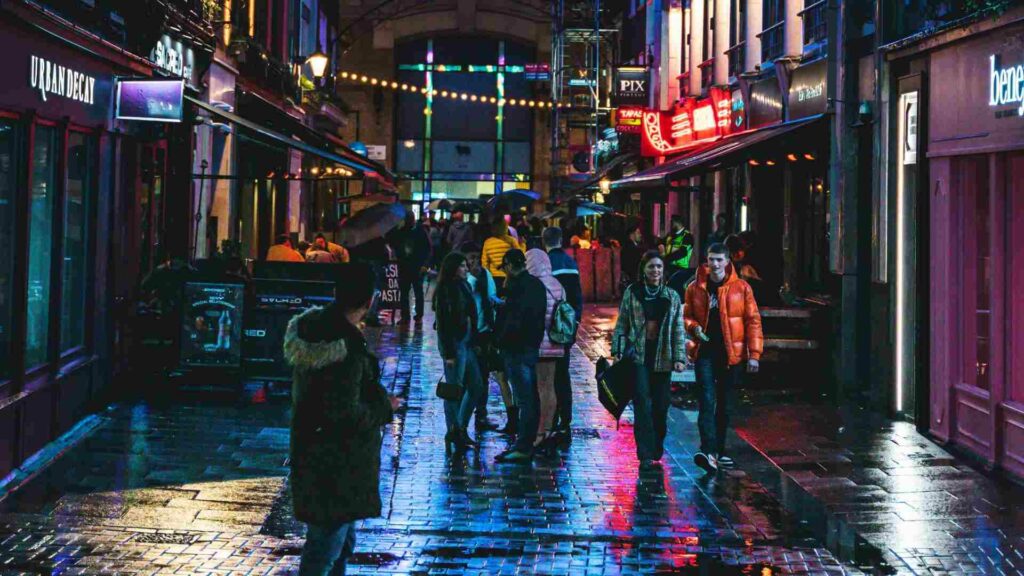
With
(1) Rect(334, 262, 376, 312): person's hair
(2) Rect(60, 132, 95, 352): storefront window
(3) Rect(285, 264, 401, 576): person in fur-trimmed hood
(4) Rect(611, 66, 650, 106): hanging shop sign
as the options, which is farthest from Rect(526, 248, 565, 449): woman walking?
(4) Rect(611, 66, 650, 106): hanging shop sign

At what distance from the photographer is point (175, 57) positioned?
17.3 meters

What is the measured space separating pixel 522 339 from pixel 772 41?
1353cm

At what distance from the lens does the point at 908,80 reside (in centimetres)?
1355

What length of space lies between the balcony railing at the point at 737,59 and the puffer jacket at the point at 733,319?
14.2m

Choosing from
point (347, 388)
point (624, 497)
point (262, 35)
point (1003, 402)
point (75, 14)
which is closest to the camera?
point (347, 388)

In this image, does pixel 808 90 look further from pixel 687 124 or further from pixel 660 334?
pixel 660 334

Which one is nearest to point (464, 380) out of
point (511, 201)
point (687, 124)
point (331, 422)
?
point (331, 422)

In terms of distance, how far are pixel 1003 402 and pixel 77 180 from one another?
8.38 meters

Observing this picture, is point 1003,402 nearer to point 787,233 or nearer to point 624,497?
point 624,497

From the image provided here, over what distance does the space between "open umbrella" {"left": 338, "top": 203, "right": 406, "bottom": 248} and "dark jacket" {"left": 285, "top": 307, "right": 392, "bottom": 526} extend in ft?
47.7

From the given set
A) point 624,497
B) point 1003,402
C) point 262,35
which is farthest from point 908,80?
point 262,35

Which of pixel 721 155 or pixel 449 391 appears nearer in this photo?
pixel 449 391

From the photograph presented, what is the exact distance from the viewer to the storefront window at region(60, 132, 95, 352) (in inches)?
496

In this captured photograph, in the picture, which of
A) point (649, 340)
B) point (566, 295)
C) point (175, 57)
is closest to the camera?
point (649, 340)
